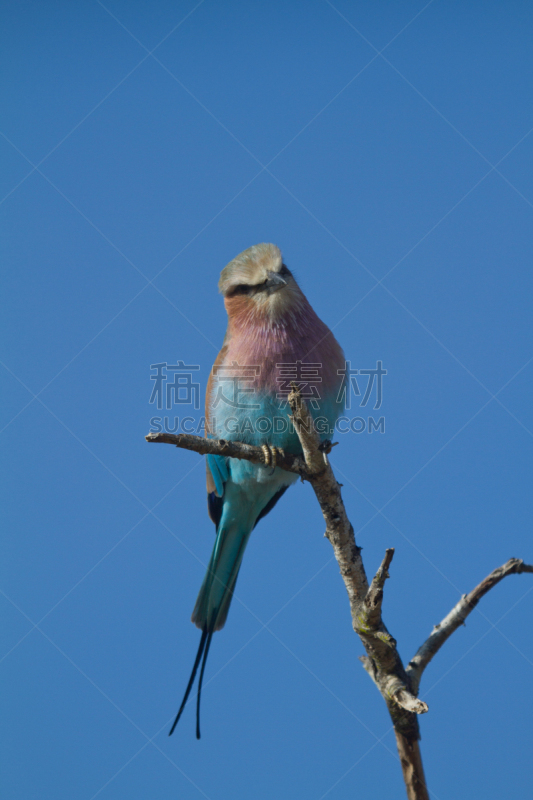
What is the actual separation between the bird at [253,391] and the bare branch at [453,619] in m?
1.26

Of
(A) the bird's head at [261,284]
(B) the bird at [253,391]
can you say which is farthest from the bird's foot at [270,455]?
(A) the bird's head at [261,284]

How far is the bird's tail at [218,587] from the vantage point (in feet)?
13.0

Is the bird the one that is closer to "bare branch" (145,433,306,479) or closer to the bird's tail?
the bird's tail

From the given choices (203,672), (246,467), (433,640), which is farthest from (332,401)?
(203,672)

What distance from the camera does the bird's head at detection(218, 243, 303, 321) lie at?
3.93 meters

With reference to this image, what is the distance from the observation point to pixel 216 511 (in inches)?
168

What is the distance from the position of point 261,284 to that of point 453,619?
2.16 meters

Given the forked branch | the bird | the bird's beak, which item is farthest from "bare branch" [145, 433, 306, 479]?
the bird's beak

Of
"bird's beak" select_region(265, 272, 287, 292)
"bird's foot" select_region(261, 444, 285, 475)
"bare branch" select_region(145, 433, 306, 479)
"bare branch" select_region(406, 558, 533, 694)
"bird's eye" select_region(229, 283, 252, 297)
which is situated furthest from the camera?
"bird's eye" select_region(229, 283, 252, 297)

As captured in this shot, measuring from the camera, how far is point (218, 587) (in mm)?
4055

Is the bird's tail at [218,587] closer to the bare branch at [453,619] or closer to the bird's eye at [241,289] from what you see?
the bare branch at [453,619]

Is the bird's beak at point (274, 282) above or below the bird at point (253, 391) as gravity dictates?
above

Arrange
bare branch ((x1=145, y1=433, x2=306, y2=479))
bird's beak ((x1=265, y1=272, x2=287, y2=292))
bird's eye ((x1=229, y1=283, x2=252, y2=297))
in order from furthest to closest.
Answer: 1. bird's eye ((x1=229, y1=283, x2=252, y2=297))
2. bird's beak ((x1=265, y1=272, x2=287, y2=292))
3. bare branch ((x1=145, y1=433, x2=306, y2=479))

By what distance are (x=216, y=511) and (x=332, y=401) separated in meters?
1.09
